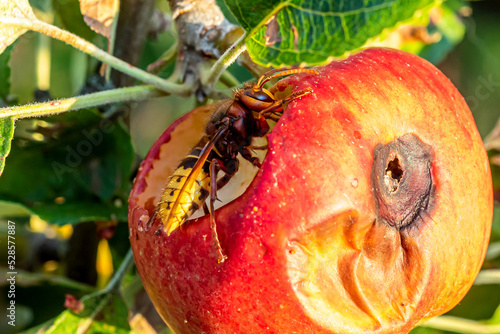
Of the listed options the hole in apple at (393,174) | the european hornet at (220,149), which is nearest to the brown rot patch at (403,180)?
the hole in apple at (393,174)

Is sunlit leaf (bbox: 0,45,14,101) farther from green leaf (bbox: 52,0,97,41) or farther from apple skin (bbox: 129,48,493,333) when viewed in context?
apple skin (bbox: 129,48,493,333)

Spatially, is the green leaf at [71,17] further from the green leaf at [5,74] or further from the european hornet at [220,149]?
the european hornet at [220,149]

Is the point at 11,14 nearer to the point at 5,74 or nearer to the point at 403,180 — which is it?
the point at 5,74

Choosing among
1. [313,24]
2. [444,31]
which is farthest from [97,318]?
[444,31]

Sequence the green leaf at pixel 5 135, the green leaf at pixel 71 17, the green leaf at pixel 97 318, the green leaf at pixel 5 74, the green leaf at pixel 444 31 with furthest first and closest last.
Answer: the green leaf at pixel 444 31, the green leaf at pixel 71 17, the green leaf at pixel 5 74, the green leaf at pixel 97 318, the green leaf at pixel 5 135

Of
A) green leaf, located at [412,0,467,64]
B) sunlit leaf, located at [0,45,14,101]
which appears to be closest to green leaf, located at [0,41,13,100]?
sunlit leaf, located at [0,45,14,101]

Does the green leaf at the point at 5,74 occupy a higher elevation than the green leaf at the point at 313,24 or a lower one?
lower
